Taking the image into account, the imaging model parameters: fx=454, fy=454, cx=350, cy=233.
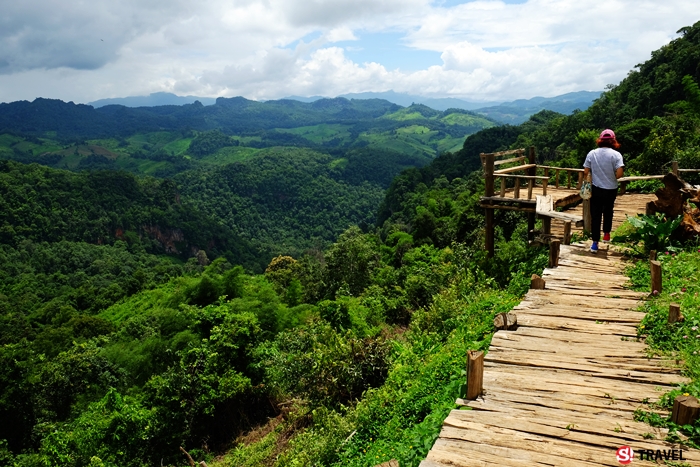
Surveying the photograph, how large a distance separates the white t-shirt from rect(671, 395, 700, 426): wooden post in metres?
5.38

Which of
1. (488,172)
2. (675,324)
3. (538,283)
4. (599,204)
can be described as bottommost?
(538,283)

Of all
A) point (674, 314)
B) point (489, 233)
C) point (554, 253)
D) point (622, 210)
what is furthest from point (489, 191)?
point (674, 314)

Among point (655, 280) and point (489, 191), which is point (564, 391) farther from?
point (489, 191)

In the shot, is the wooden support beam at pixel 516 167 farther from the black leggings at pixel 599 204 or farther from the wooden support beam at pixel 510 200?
the black leggings at pixel 599 204

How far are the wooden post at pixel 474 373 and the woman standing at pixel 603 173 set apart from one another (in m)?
5.35

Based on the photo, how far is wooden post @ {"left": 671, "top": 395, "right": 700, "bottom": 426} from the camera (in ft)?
12.3

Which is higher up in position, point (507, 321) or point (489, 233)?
point (507, 321)

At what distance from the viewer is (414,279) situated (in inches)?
644

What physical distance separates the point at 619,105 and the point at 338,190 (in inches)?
3853

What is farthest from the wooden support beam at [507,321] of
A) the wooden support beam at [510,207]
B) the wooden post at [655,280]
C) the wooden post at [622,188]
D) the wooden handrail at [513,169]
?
the wooden post at [622,188]

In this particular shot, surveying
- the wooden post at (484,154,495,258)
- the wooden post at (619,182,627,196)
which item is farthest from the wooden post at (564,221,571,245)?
the wooden post at (619,182,627,196)

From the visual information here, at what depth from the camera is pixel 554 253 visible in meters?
8.31

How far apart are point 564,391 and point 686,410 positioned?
3.62 feet

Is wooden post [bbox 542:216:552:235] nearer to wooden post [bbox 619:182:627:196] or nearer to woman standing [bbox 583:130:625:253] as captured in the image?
woman standing [bbox 583:130:625:253]
